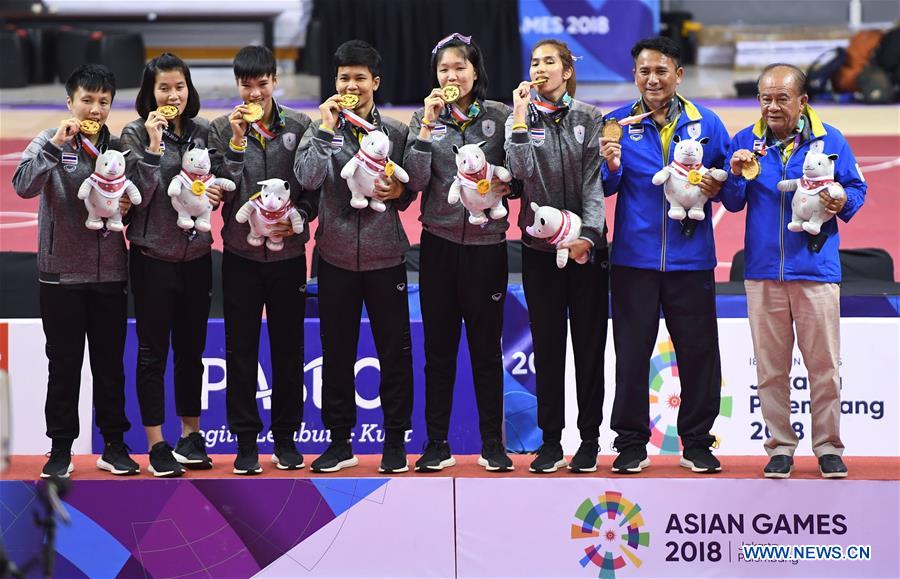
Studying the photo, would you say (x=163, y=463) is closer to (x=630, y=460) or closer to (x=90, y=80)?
(x=90, y=80)

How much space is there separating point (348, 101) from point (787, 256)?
2.27 m


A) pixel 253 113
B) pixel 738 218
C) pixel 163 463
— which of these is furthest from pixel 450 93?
pixel 738 218

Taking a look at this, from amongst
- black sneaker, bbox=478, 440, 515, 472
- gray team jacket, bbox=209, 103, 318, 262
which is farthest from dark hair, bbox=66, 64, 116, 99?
black sneaker, bbox=478, 440, 515, 472

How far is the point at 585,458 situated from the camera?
252 inches

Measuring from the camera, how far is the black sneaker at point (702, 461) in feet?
20.9

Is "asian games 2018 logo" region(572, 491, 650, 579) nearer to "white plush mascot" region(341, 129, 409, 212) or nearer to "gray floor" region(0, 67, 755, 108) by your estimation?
"white plush mascot" region(341, 129, 409, 212)

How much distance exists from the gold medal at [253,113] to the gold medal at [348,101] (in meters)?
0.41

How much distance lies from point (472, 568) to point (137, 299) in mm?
2202

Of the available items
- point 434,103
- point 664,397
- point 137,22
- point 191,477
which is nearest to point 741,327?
point 664,397

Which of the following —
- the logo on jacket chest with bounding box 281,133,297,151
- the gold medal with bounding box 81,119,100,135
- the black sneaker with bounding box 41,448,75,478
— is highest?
the gold medal with bounding box 81,119,100,135

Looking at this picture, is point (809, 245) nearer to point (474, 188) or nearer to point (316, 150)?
point (474, 188)

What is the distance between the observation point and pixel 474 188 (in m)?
5.95

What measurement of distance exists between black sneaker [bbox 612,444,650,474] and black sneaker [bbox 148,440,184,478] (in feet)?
7.41

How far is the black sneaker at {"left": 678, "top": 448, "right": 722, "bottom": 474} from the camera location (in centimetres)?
637
